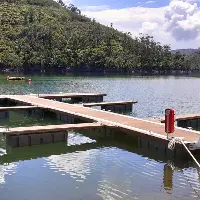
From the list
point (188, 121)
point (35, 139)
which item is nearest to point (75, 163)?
point (35, 139)

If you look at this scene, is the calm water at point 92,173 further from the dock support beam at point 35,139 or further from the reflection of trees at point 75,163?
the dock support beam at point 35,139

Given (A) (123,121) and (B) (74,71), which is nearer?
(A) (123,121)

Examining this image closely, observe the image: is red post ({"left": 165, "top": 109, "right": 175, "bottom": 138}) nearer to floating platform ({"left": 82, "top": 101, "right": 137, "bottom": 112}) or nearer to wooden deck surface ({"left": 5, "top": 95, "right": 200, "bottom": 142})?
wooden deck surface ({"left": 5, "top": 95, "right": 200, "bottom": 142})

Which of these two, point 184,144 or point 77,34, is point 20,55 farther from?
point 184,144

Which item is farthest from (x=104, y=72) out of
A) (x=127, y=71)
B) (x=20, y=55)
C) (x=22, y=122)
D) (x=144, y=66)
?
(x=22, y=122)

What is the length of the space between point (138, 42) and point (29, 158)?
4482 inches

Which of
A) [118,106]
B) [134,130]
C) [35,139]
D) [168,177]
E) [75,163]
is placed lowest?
[168,177]

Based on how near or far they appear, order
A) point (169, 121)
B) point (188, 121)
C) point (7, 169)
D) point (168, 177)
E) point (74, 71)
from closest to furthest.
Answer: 1. point (168, 177)
2. point (7, 169)
3. point (169, 121)
4. point (188, 121)
5. point (74, 71)

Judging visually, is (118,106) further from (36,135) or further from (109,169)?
(109,169)

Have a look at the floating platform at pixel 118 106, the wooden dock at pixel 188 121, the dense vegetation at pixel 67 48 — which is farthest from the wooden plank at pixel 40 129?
the dense vegetation at pixel 67 48

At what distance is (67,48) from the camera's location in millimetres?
107000

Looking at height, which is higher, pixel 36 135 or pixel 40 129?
pixel 40 129

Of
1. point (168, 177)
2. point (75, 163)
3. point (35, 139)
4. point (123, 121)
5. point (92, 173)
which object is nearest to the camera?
point (168, 177)

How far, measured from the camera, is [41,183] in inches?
455
